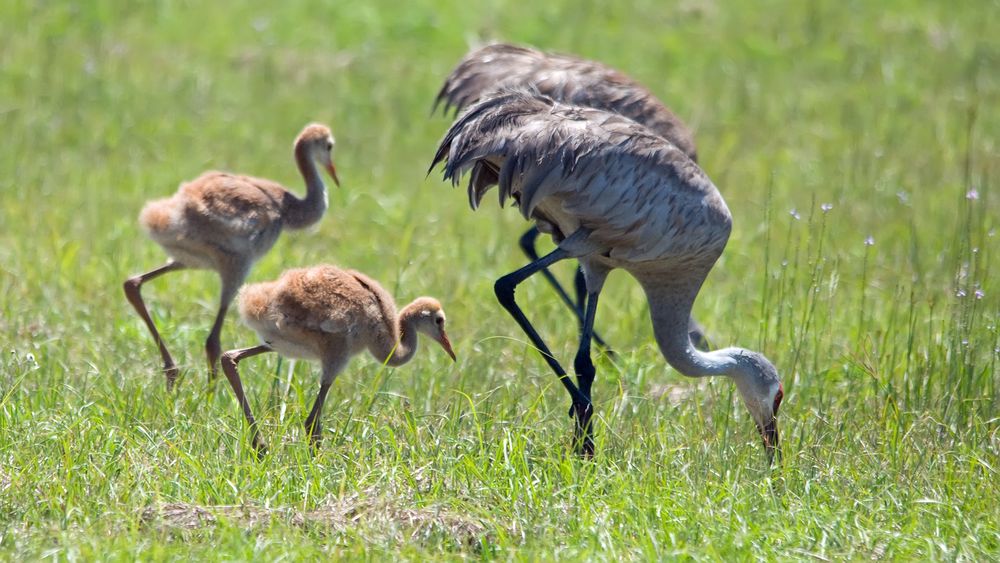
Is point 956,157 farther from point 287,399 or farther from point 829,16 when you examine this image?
point 287,399

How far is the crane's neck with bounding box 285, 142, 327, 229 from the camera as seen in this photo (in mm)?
6414

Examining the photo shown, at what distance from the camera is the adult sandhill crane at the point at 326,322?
5.37 metres

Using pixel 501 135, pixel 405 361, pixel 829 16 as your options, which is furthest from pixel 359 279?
pixel 829 16

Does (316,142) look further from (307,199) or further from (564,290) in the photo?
(564,290)

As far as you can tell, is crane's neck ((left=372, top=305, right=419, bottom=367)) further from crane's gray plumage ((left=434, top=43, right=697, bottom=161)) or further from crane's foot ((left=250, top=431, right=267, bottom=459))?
crane's gray plumage ((left=434, top=43, right=697, bottom=161))

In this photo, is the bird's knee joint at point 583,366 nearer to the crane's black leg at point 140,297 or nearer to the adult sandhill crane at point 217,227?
the adult sandhill crane at point 217,227

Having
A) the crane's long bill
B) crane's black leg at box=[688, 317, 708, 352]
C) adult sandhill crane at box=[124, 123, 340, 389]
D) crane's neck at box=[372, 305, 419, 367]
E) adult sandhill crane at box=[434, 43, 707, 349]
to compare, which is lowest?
the crane's long bill

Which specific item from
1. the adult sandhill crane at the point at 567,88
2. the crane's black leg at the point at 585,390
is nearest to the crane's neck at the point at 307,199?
the adult sandhill crane at the point at 567,88

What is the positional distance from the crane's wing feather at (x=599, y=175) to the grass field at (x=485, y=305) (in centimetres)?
53

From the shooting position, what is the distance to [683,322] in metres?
6.11

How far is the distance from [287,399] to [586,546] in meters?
1.78

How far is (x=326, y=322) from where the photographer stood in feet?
17.6

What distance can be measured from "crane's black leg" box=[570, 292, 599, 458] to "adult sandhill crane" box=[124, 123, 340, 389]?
1.49 meters

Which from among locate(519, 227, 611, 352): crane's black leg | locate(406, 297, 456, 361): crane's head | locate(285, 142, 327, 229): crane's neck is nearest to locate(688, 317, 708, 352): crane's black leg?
locate(519, 227, 611, 352): crane's black leg
